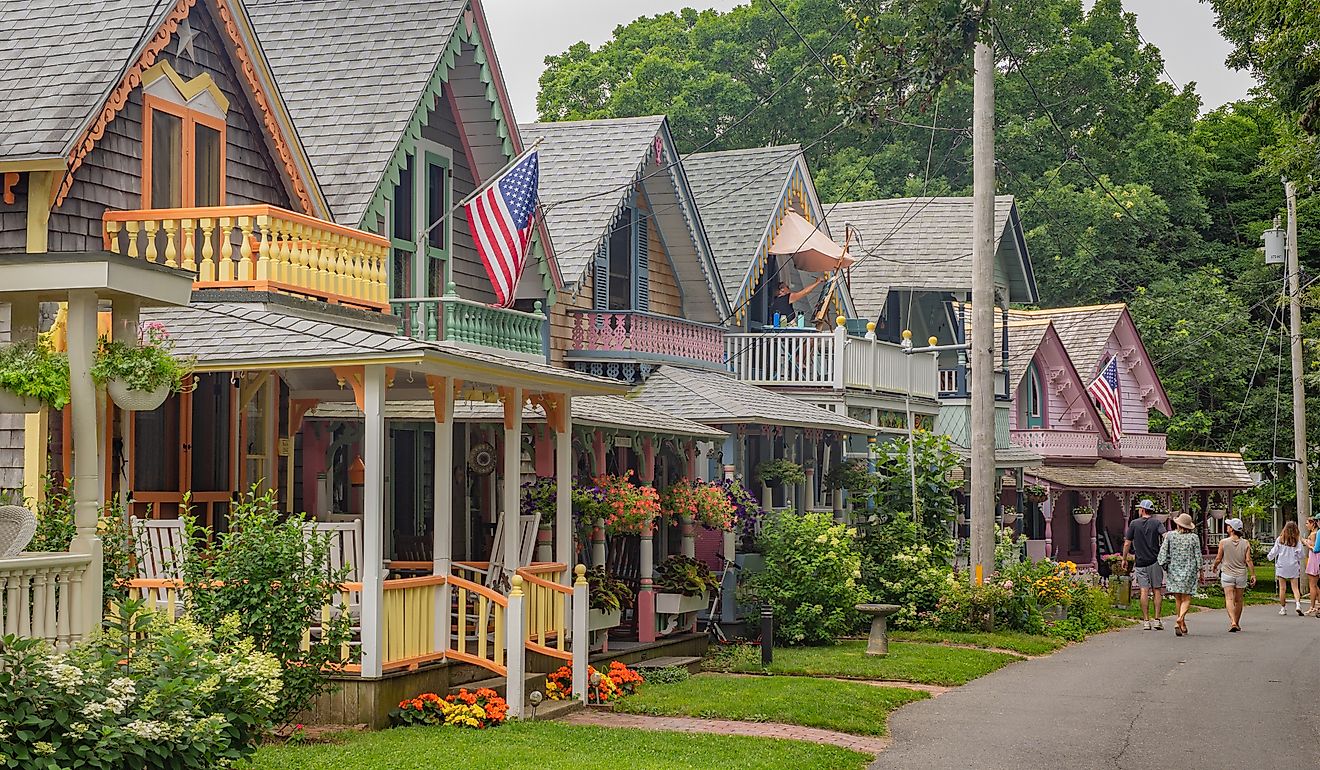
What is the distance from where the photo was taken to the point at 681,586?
21.3m

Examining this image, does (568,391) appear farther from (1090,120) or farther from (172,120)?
(1090,120)

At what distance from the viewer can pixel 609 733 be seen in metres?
14.7

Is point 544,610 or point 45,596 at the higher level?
point 45,596

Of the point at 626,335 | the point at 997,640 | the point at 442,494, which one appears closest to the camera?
the point at 442,494

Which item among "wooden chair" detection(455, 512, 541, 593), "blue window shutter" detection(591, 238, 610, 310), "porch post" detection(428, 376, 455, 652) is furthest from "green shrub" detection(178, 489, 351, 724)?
"blue window shutter" detection(591, 238, 610, 310)

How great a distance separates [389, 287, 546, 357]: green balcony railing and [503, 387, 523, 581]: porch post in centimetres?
285

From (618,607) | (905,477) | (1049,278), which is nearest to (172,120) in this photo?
(618,607)

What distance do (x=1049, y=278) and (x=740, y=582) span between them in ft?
120

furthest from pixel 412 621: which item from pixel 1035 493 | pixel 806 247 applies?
pixel 1035 493

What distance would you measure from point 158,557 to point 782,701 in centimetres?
599

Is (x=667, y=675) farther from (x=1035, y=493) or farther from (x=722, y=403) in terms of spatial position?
(x=1035, y=493)

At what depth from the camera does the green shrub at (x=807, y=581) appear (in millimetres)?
22609

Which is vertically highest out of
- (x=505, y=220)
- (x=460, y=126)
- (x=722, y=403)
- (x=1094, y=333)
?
(x=460, y=126)

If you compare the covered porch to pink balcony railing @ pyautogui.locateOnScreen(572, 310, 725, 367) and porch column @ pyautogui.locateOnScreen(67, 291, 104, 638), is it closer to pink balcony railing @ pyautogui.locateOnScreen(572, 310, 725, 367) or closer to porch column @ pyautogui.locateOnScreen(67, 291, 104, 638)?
pink balcony railing @ pyautogui.locateOnScreen(572, 310, 725, 367)
